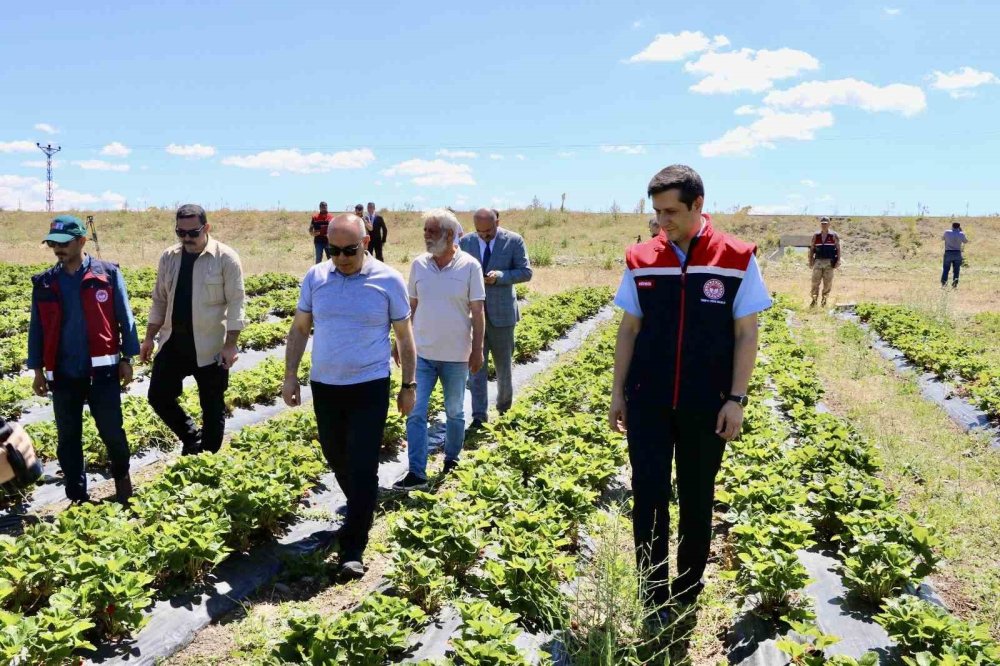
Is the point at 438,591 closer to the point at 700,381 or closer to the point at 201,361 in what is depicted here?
the point at 700,381

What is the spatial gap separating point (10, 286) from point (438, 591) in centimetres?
1579

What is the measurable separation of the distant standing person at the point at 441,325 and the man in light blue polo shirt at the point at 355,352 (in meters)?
1.10

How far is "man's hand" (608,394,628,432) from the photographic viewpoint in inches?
138

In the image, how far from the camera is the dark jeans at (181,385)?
5.30 m

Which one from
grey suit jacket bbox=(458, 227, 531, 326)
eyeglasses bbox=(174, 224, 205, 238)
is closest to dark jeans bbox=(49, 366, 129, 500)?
eyeglasses bbox=(174, 224, 205, 238)

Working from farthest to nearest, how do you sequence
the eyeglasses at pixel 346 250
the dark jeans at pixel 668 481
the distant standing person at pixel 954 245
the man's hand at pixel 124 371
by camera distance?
the distant standing person at pixel 954 245, the man's hand at pixel 124 371, the eyeglasses at pixel 346 250, the dark jeans at pixel 668 481

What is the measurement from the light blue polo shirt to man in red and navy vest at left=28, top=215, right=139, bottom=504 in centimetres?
154

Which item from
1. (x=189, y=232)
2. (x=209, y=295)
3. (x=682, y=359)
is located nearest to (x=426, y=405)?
(x=209, y=295)

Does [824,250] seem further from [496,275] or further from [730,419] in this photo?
[730,419]

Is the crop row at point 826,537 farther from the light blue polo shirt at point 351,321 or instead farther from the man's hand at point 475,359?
the light blue polo shirt at point 351,321

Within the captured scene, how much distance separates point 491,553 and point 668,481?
1454 mm

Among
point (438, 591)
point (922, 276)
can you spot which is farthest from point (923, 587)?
point (922, 276)

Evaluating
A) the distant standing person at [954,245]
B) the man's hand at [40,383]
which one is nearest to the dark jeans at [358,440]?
the man's hand at [40,383]

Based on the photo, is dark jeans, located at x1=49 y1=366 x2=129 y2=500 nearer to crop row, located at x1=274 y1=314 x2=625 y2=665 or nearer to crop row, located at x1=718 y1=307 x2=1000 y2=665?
crop row, located at x1=274 y1=314 x2=625 y2=665
